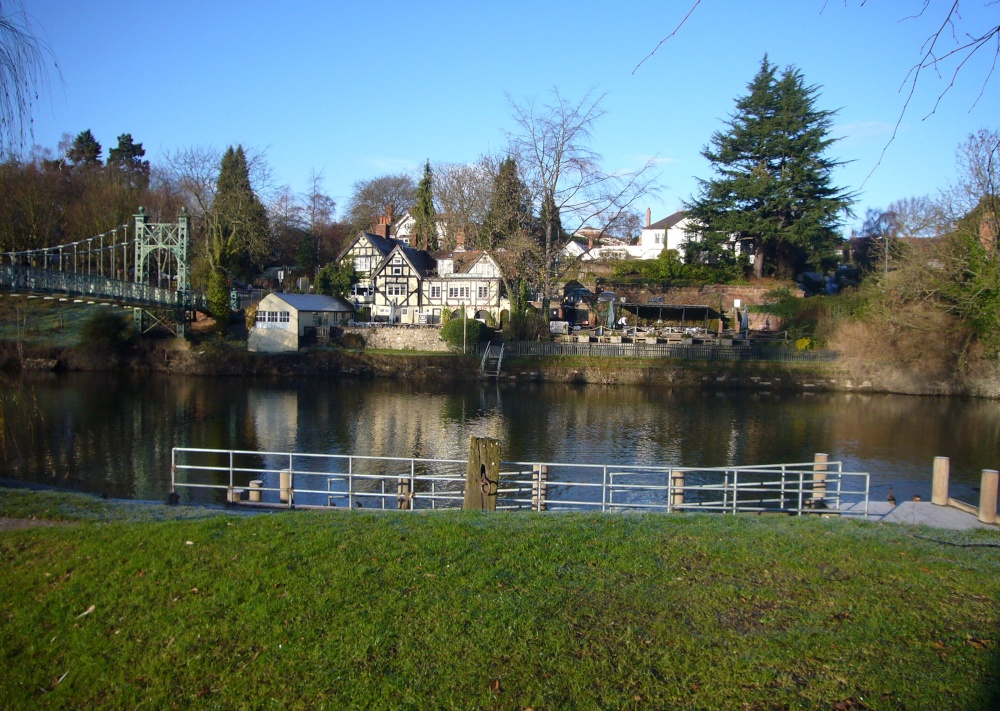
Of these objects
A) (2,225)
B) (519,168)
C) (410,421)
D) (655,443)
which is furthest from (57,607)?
(519,168)

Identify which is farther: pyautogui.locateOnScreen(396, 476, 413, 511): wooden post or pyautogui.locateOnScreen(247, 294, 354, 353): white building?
pyautogui.locateOnScreen(247, 294, 354, 353): white building

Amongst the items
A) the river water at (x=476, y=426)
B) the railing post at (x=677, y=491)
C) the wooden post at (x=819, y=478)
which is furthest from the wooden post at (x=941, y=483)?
the railing post at (x=677, y=491)

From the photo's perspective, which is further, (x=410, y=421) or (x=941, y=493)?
(x=410, y=421)

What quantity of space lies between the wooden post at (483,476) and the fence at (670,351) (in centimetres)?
3743

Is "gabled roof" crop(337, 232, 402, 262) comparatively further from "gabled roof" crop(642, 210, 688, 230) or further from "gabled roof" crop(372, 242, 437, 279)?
"gabled roof" crop(642, 210, 688, 230)

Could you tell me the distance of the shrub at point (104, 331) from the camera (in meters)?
46.6

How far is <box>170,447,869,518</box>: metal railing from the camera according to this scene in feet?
52.4

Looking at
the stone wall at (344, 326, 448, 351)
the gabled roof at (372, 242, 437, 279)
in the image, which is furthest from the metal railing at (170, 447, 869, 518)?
the gabled roof at (372, 242, 437, 279)

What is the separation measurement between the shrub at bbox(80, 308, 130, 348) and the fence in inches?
934

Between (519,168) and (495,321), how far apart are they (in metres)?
11.7

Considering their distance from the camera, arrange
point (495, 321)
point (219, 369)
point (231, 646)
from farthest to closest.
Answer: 1. point (495, 321)
2. point (219, 369)
3. point (231, 646)

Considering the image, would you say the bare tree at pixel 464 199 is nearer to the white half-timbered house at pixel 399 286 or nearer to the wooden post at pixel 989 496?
the white half-timbered house at pixel 399 286

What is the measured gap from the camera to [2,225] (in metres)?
29.6

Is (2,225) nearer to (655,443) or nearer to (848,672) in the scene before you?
(655,443)
